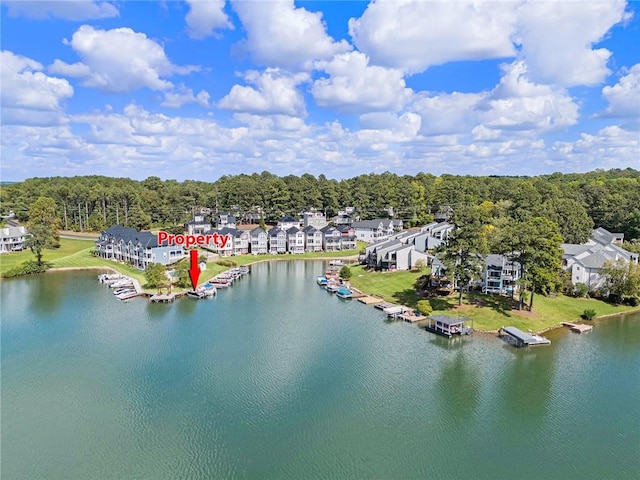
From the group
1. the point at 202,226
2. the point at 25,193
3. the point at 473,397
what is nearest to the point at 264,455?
the point at 473,397

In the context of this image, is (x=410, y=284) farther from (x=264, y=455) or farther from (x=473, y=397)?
(x=264, y=455)

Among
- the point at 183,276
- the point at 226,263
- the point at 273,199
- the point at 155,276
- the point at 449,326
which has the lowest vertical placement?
the point at 449,326

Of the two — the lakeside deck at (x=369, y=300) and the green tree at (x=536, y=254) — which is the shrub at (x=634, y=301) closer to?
the green tree at (x=536, y=254)

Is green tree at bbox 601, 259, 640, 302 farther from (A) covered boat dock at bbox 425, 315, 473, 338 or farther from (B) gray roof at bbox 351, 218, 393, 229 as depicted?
(B) gray roof at bbox 351, 218, 393, 229

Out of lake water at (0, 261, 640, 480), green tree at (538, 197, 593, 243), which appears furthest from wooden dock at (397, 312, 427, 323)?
green tree at (538, 197, 593, 243)

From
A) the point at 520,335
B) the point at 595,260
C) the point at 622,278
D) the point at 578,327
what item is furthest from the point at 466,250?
the point at 622,278

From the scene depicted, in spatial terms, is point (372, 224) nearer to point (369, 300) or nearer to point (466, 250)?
point (369, 300)
